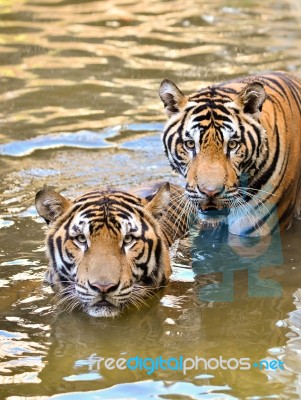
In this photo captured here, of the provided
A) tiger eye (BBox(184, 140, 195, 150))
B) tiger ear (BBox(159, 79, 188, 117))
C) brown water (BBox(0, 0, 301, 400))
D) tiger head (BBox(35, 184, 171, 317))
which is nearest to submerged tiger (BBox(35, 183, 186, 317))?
tiger head (BBox(35, 184, 171, 317))

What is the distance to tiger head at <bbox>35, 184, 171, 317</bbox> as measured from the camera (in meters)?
4.80

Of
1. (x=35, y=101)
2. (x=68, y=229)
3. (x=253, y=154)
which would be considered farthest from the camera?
(x=35, y=101)

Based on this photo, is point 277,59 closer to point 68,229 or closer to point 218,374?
point 68,229

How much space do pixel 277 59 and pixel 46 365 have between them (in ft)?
21.8

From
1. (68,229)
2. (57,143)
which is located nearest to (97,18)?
(57,143)

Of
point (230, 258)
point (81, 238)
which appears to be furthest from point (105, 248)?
point (230, 258)

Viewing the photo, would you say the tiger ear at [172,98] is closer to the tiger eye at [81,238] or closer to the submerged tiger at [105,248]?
the submerged tiger at [105,248]

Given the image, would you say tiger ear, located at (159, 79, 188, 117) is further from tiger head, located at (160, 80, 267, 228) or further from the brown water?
the brown water

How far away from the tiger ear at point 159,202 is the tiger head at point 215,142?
36 cm

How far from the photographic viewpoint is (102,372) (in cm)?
449

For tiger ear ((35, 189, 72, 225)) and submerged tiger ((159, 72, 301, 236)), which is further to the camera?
submerged tiger ((159, 72, 301, 236))

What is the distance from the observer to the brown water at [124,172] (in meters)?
4.48

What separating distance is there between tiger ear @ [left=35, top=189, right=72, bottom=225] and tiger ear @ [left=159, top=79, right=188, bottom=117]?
1095 mm

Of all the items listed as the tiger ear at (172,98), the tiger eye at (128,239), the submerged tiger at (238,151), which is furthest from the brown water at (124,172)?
the tiger ear at (172,98)
